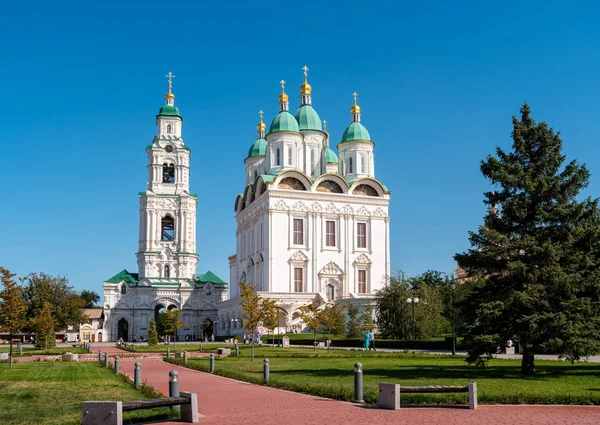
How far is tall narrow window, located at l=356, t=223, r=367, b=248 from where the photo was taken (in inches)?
2680

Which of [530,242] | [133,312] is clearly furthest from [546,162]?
[133,312]

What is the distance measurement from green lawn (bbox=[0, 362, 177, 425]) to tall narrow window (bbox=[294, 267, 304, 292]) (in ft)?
130

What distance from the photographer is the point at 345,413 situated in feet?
42.6

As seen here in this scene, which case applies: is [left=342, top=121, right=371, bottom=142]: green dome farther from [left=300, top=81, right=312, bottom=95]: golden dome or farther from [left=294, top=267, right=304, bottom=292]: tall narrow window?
[left=294, top=267, right=304, bottom=292]: tall narrow window

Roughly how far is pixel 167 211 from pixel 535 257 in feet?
224

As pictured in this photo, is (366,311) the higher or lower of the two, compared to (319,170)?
lower

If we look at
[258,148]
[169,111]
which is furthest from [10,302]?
[169,111]

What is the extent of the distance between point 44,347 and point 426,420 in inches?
1676

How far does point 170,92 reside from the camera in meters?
88.6

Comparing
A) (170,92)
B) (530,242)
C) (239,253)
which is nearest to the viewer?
(530,242)

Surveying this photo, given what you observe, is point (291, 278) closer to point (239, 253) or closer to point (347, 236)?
point (347, 236)

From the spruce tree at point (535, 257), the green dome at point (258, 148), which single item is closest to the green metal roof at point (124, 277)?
the green dome at point (258, 148)

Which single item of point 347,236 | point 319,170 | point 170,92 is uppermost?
Answer: point 170,92

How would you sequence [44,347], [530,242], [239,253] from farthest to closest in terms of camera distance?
[239,253] < [44,347] < [530,242]
